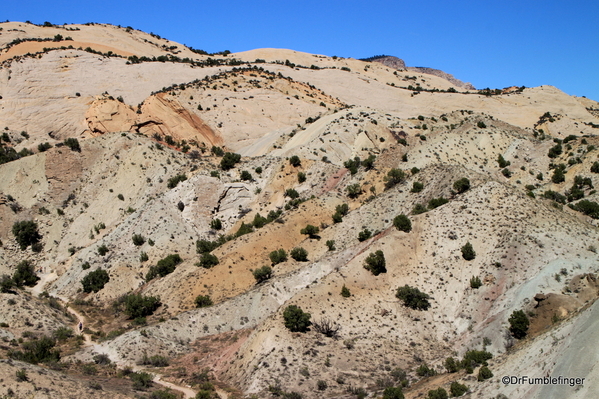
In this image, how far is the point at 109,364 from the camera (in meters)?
28.1

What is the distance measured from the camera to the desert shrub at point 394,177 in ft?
141

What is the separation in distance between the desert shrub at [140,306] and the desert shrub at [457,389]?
20.8 m

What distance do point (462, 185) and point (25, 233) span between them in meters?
36.5

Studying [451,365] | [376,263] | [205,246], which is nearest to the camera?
[451,365]

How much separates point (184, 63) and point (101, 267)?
5009 centimetres

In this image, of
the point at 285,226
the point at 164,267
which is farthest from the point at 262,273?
the point at 164,267

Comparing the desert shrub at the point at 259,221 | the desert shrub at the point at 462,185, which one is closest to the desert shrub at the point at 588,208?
the desert shrub at the point at 462,185

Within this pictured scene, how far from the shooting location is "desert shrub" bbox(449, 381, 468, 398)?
20.4 meters

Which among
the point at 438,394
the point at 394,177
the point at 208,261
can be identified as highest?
the point at 208,261

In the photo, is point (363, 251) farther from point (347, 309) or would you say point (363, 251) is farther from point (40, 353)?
point (40, 353)

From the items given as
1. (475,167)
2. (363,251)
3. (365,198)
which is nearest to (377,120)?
(475,167)

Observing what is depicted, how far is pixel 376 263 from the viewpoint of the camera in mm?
31391

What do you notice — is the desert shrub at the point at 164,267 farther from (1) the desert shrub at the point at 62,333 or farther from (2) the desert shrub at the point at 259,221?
(1) the desert shrub at the point at 62,333

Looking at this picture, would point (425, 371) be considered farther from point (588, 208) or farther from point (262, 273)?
point (588, 208)
